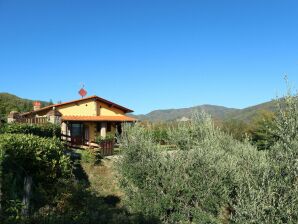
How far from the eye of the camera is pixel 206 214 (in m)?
12.5

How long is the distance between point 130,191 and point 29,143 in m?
4.34

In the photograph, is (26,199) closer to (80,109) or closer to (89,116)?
(89,116)

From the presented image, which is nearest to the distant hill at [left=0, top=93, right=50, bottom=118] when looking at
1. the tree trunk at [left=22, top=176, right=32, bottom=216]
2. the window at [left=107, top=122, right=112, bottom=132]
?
the window at [left=107, top=122, right=112, bottom=132]

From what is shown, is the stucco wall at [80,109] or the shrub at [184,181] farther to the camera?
the stucco wall at [80,109]

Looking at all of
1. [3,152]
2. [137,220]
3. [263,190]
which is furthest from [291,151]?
[3,152]

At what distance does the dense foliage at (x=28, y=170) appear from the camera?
10.0 meters

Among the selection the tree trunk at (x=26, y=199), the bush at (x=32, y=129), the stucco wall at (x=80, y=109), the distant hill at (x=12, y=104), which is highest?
the distant hill at (x=12, y=104)

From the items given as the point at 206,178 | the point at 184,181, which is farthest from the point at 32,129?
the point at 206,178

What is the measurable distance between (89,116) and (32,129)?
720 inches

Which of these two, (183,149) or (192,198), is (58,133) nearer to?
(183,149)

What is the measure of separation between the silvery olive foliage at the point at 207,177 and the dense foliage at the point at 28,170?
9.24 feet

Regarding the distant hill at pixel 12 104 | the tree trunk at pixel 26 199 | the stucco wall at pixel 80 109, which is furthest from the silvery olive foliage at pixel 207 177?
the distant hill at pixel 12 104

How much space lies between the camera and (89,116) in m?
38.5

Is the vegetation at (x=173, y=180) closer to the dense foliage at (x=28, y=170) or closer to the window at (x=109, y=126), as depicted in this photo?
the dense foliage at (x=28, y=170)
